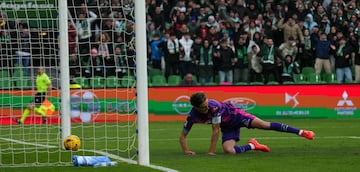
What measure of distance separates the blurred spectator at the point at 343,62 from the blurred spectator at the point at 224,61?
3847 millimetres

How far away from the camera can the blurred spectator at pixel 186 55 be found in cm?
2970

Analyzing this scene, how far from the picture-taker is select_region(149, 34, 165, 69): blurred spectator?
29914mm

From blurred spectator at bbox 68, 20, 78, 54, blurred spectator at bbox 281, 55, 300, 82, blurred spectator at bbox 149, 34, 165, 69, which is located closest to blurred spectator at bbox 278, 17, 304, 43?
blurred spectator at bbox 281, 55, 300, 82

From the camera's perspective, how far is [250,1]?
108 feet

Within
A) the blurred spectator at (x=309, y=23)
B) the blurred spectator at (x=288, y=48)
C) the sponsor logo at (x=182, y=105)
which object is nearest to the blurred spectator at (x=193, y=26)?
the sponsor logo at (x=182, y=105)

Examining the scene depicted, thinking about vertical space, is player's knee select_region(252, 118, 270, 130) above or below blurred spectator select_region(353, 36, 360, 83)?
below

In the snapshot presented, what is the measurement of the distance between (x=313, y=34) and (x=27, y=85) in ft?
35.5

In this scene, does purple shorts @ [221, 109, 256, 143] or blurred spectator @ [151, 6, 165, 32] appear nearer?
purple shorts @ [221, 109, 256, 143]

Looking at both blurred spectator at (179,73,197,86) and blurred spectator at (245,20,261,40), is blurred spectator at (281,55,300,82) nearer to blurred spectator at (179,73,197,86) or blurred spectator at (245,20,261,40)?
blurred spectator at (245,20,261,40)

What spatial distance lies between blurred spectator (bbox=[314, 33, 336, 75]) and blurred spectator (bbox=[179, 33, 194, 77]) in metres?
4.56

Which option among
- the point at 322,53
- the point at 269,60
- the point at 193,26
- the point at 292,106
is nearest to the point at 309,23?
the point at 322,53

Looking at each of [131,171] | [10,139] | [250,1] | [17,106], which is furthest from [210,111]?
[250,1]

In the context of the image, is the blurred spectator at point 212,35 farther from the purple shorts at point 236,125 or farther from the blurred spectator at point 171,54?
→ the purple shorts at point 236,125

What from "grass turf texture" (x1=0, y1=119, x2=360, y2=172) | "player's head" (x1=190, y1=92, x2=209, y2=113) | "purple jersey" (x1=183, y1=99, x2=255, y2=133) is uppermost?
"player's head" (x1=190, y1=92, x2=209, y2=113)
